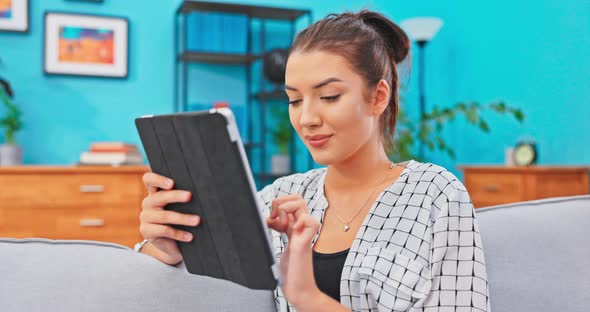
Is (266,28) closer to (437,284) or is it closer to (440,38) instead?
(440,38)

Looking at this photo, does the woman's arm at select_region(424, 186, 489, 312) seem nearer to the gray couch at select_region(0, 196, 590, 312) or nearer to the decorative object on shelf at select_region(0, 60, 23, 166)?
the gray couch at select_region(0, 196, 590, 312)

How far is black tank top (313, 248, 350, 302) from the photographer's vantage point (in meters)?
1.09

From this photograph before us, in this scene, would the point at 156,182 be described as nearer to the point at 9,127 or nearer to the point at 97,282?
the point at 97,282

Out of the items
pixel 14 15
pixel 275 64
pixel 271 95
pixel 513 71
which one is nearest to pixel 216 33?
pixel 275 64

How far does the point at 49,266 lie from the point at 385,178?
0.67 metres

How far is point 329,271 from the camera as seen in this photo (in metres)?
1.10

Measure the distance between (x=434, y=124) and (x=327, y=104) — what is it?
341cm

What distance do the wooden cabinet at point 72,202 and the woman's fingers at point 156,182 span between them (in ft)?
7.88

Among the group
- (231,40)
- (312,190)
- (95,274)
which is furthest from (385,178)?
(231,40)

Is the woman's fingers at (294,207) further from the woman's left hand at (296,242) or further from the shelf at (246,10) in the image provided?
the shelf at (246,10)

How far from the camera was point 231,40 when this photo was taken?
3.74 m

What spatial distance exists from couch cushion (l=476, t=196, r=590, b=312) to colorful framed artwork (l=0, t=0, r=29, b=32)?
328cm

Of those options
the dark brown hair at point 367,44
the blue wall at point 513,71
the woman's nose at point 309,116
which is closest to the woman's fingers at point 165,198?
the woman's nose at point 309,116

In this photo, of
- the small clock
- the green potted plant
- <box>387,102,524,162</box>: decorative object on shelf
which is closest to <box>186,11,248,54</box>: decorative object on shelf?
the green potted plant
